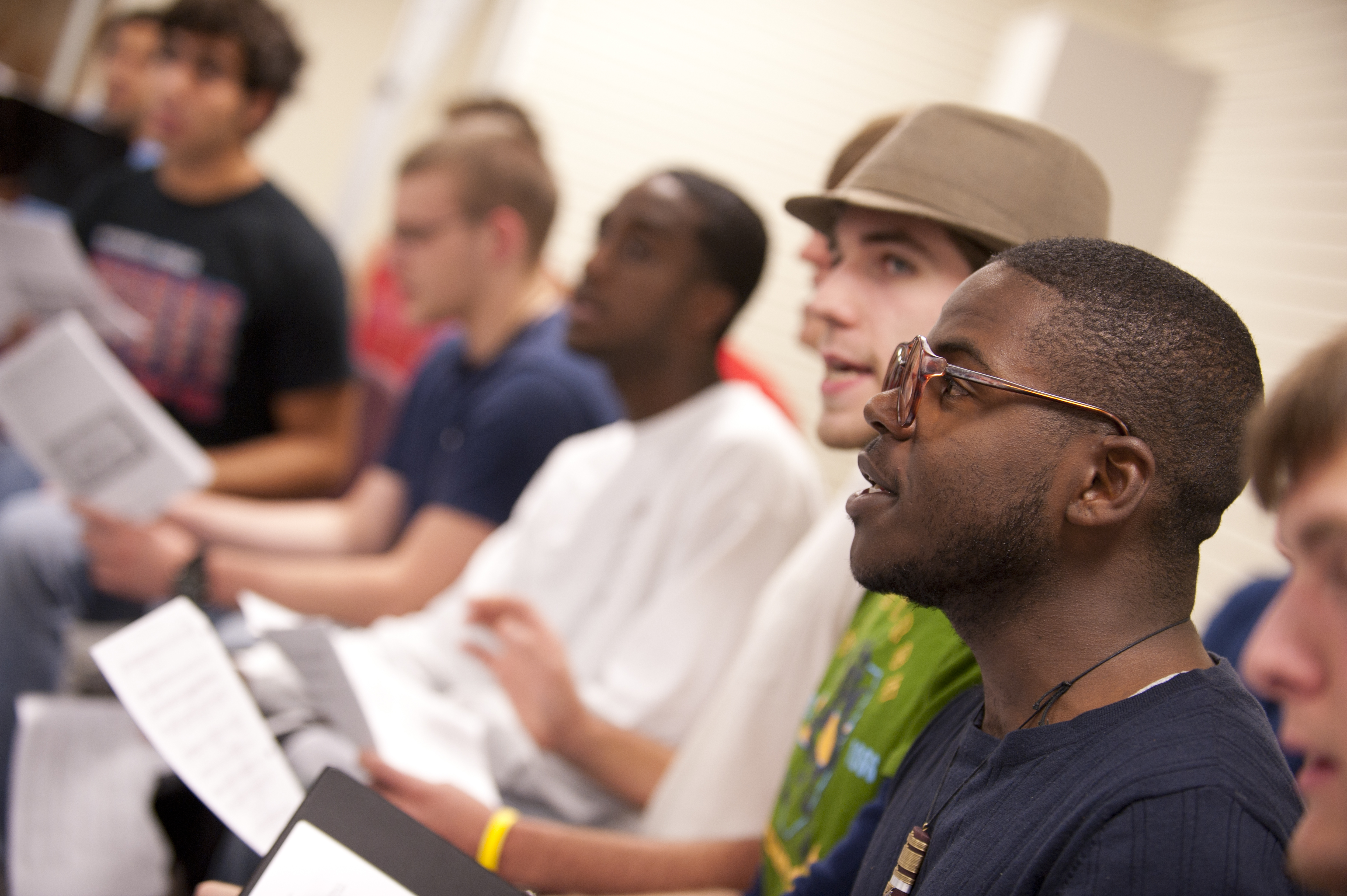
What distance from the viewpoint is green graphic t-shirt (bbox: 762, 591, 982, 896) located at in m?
1.26

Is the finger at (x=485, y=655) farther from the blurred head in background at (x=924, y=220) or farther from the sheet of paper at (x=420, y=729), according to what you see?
the blurred head in background at (x=924, y=220)

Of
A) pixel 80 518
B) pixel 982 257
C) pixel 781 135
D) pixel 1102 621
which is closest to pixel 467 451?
pixel 80 518

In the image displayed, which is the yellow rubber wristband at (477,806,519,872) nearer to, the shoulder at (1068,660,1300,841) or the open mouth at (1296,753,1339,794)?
the shoulder at (1068,660,1300,841)

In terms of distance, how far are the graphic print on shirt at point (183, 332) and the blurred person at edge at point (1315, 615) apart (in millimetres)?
2960

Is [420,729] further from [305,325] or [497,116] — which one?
[497,116]

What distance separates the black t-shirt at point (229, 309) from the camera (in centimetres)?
311

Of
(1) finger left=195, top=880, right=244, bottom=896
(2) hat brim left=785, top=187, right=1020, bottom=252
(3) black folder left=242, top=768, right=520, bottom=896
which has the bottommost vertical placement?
(1) finger left=195, top=880, right=244, bottom=896

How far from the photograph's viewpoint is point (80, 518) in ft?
8.55

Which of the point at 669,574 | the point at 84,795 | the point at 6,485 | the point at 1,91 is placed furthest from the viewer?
the point at 1,91

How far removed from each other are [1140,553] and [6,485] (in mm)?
3243

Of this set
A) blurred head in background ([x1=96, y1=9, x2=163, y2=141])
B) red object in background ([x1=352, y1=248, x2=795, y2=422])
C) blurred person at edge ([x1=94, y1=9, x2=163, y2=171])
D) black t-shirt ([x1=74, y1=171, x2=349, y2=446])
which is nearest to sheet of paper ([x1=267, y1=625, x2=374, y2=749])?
black t-shirt ([x1=74, y1=171, x2=349, y2=446])

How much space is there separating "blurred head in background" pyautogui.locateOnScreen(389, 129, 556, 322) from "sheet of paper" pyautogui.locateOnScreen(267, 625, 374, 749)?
55.8 inches

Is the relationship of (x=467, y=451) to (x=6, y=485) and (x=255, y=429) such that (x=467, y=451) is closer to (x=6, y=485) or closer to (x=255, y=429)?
(x=255, y=429)

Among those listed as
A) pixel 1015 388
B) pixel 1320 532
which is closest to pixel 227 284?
pixel 1015 388
